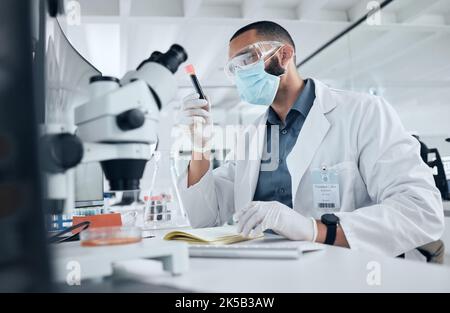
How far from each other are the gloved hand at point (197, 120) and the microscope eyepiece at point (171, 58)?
57cm

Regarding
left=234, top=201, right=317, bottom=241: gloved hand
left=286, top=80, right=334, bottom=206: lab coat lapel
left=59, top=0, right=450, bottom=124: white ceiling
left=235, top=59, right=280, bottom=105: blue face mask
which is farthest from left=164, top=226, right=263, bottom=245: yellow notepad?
left=59, top=0, right=450, bottom=124: white ceiling

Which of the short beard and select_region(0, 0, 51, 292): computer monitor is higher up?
the short beard

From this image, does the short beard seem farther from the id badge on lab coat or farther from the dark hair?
the id badge on lab coat

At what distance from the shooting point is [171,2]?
3447mm

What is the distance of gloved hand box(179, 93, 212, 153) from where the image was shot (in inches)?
47.2

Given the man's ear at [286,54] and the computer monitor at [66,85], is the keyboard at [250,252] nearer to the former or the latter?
the computer monitor at [66,85]

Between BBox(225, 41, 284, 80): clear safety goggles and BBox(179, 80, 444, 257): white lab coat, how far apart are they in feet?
0.76

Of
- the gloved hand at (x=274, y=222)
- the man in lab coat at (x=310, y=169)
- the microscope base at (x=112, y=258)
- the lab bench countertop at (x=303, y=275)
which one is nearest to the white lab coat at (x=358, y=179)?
the man in lab coat at (x=310, y=169)

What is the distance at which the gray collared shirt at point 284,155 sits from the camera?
4.34 ft

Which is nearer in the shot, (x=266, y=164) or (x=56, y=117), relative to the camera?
(x=56, y=117)

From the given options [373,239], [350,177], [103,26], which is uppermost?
[103,26]
